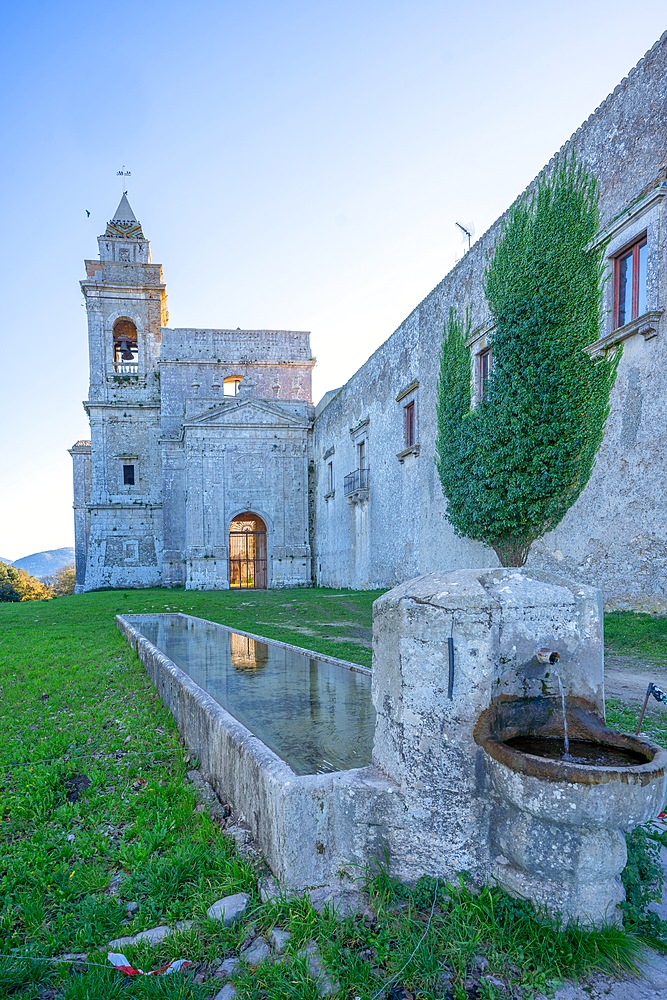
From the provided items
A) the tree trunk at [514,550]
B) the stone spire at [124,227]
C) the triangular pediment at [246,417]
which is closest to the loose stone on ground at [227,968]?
the tree trunk at [514,550]

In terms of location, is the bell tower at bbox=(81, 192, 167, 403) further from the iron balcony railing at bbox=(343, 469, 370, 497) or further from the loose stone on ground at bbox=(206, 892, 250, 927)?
the loose stone on ground at bbox=(206, 892, 250, 927)

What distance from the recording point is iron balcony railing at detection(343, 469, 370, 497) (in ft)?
66.0

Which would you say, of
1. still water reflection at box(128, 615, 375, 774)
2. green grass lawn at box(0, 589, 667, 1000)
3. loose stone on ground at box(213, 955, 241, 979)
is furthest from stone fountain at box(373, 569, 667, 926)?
still water reflection at box(128, 615, 375, 774)

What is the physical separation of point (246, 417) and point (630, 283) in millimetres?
20123

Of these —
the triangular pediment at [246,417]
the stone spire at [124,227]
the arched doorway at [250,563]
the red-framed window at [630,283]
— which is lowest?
the arched doorway at [250,563]

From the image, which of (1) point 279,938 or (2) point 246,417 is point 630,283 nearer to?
(1) point 279,938

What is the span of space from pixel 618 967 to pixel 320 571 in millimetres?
24823

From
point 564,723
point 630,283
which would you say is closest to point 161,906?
point 564,723

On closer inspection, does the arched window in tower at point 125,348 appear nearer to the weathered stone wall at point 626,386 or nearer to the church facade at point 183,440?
the church facade at point 183,440

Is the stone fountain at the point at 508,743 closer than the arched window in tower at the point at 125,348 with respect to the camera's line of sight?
Yes

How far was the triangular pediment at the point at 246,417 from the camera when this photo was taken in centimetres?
2667

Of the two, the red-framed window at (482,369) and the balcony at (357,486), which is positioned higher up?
the red-framed window at (482,369)

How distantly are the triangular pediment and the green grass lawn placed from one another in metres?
22.3

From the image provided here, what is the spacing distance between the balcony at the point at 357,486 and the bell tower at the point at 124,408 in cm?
1133
